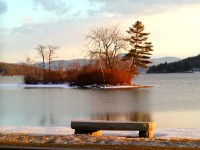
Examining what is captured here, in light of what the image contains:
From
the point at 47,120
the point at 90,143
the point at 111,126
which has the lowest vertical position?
the point at 47,120

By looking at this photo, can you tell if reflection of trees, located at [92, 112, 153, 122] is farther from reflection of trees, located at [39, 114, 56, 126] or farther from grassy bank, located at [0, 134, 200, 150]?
grassy bank, located at [0, 134, 200, 150]

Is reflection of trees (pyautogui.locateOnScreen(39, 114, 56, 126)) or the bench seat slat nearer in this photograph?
the bench seat slat

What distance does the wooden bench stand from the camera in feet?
50.1

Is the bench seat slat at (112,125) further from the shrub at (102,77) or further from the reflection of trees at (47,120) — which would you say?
the shrub at (102,77)

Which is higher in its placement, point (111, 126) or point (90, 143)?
point (111, 126)

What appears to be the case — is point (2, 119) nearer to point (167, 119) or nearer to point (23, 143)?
point (167, 119)

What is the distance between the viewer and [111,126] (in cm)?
1554

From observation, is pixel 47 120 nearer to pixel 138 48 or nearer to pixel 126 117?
pixel 126 117

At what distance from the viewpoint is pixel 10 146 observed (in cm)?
1152

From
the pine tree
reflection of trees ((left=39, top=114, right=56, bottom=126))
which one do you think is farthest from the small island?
reflection of trees ((left=39, top=114, right=56, bottom=126))

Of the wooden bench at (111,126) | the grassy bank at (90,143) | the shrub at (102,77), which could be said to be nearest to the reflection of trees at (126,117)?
the wooden bench at (111,126)

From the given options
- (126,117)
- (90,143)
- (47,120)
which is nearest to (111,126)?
(90,143)

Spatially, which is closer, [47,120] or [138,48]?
[47,120]

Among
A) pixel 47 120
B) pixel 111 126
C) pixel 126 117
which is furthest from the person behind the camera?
pixel 126 117
